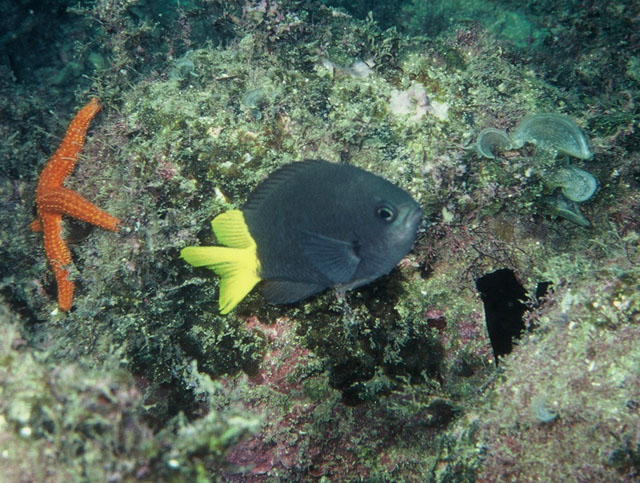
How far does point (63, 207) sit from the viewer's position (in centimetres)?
346

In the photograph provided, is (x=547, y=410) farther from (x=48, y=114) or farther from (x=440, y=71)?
(x=48, y=114)

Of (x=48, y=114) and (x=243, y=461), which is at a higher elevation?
(x=48, y=114)

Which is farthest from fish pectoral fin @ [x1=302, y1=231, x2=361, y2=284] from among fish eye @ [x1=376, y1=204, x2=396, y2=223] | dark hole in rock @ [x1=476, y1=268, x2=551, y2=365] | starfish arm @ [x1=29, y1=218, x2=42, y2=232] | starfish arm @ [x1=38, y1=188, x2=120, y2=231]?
starfish arm @ [x1=29, y1=218, x2=42, y2=232]

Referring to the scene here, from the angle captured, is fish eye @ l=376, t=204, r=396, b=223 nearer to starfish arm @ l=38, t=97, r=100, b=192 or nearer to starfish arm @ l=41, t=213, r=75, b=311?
starfish arm @ l=41, t=213, r=75, b=311

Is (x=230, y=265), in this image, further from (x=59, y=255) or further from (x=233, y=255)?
(x=59, y=255)

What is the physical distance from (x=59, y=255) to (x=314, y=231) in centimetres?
292

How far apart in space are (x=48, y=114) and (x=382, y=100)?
16.0 feet

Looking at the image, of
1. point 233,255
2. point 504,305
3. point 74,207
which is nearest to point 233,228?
point 233,255

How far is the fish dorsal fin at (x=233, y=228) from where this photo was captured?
2.35 meters

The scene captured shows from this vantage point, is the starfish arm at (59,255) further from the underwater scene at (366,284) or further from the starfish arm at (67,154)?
the starfish arm at (67,154)

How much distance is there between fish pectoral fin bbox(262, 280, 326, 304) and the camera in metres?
2.27

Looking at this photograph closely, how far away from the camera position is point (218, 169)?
10.6 feet

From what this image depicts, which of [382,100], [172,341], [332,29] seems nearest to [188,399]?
[172,341]

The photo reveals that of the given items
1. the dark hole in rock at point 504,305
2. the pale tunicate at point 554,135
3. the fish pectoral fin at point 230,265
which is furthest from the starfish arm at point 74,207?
the pale tunicate at point 554,135
